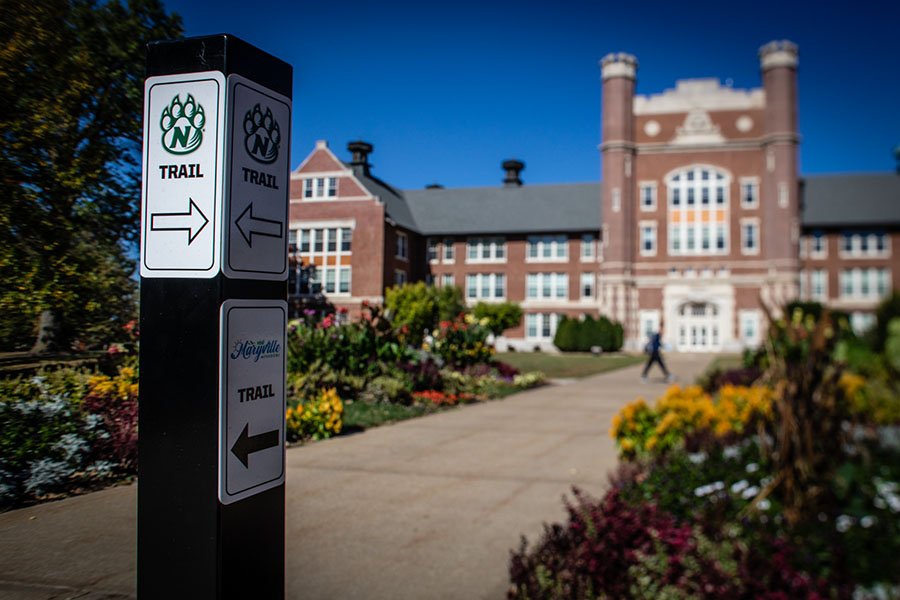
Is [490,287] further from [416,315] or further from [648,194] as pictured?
[416,315]

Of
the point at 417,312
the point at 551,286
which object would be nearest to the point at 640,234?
the point at 551,286

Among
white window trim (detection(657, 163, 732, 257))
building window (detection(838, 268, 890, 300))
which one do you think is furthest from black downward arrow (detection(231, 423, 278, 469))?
white window trim (detection(657, 163, 732, 257))

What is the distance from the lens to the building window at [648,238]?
45.8m

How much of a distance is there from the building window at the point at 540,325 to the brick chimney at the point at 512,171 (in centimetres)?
1115

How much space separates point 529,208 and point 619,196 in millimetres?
7238

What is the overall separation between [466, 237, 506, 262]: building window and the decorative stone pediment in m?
14.1

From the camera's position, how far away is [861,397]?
15.1ft

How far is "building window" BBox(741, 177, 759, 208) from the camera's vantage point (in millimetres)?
41250

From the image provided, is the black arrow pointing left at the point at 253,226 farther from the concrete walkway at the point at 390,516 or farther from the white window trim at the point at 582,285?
the white window trim at the point at 582,285

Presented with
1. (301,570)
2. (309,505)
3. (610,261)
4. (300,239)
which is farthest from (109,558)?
(610,261)

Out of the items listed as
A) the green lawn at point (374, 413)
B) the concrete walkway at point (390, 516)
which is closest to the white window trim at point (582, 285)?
the green lawn at point (374, 413)

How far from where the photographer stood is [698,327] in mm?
44000

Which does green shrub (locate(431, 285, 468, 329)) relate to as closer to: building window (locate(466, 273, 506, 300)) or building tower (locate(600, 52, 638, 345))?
building window (locate(466, 273, 506, 300))

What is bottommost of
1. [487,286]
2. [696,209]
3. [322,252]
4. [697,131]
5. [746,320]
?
[746,320]
